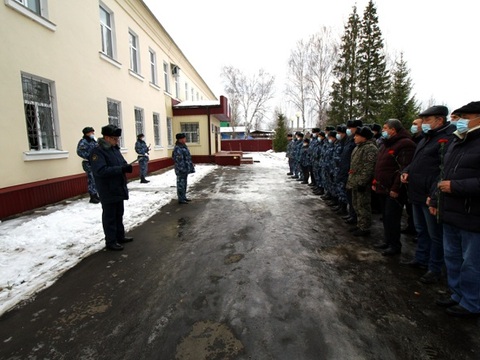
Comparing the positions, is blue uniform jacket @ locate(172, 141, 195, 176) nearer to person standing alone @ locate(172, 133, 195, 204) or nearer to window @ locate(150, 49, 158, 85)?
person standing alone @ locate(172, 133, 195, 204)

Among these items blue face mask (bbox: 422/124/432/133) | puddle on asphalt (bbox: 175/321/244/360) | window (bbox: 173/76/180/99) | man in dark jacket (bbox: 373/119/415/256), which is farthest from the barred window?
puddle on asphalt (bbox: 175/321/244/360)

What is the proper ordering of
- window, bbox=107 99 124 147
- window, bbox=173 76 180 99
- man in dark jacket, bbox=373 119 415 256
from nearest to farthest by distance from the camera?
man in dark jacket, bbox=373 119 415 256 → window, bbox=107 99 124 147 → window, bbox=173 76 180 99

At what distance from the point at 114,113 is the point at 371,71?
2243 centimetres

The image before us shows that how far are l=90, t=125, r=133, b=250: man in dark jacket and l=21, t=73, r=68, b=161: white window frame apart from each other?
11.3 feet

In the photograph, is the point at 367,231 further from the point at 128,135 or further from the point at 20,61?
the point at 128,135

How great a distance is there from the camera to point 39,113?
6.87m

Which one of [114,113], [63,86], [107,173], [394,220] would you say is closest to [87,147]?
[63,86]

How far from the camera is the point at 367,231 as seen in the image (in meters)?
4.66

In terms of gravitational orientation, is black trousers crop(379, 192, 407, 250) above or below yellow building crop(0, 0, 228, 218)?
below

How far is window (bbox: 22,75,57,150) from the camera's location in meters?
6.50

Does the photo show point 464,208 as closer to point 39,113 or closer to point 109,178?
point 109,178

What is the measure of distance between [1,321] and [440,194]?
4.35m

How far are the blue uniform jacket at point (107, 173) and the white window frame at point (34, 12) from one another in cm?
452

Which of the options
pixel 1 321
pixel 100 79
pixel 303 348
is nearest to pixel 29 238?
pixel 1 321
